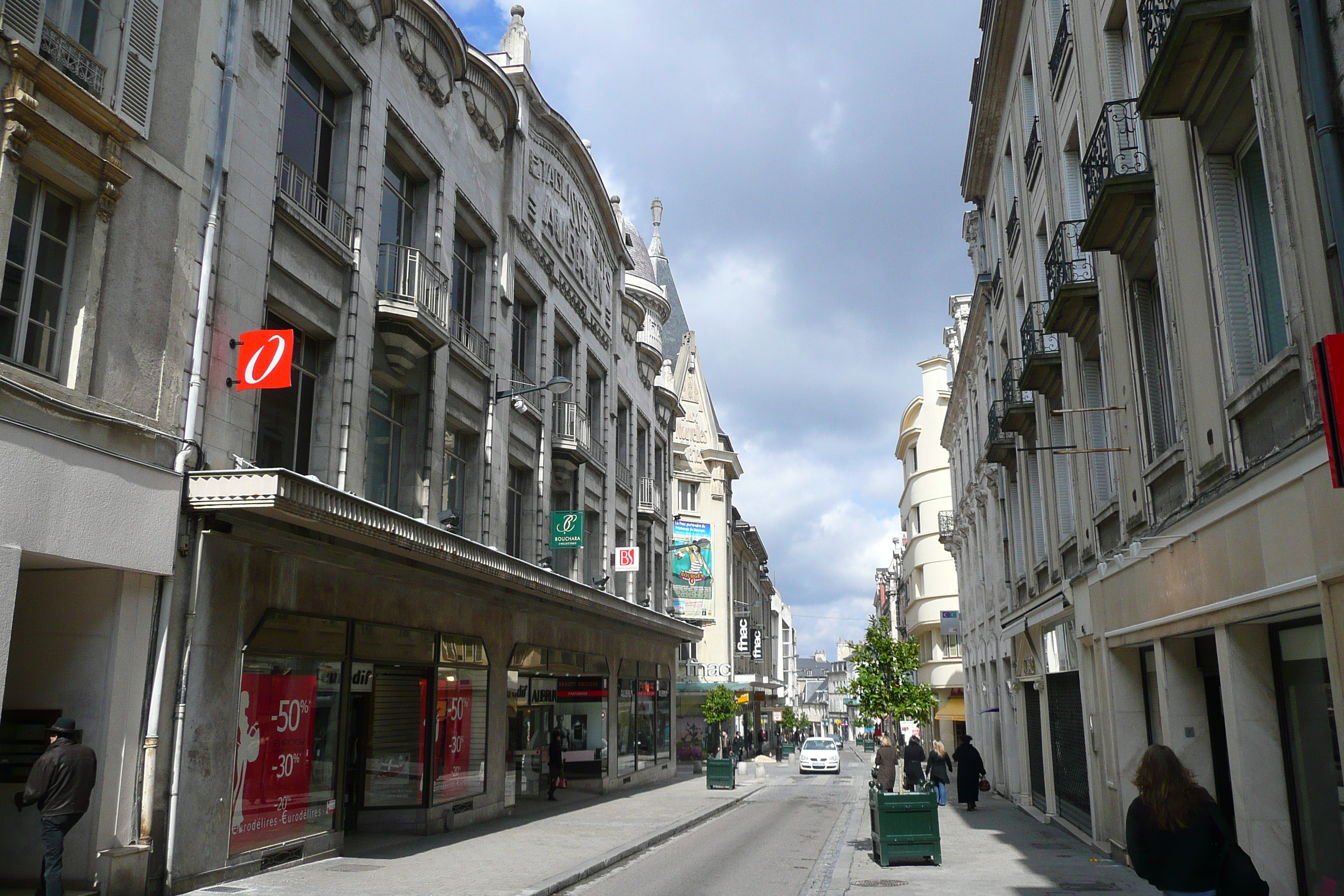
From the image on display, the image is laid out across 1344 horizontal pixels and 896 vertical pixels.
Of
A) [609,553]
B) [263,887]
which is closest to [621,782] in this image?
[609,553]

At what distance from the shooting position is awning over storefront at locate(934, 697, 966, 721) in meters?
50.8

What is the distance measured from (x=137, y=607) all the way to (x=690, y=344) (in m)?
58.7

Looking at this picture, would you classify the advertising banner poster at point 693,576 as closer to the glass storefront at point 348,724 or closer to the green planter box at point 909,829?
the glass storefront at point 348,724

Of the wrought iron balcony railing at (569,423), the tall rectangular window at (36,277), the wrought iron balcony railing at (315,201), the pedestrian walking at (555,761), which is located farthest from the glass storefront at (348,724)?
the wrought iron balcony railing at (569,423)

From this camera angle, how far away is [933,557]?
54.2 metres

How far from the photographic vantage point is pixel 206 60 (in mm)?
12320

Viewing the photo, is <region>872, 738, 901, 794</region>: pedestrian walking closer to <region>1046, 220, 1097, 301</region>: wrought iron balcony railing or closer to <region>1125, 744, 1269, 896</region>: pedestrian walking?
<region>1046, 220, 1097, 301</region>: wrought iron balcony railing

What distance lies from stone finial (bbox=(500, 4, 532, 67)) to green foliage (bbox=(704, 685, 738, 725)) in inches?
1128

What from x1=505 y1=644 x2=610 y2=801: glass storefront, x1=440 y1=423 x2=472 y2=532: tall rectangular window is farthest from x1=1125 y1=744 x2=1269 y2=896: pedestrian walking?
x1=505 y1=644 x2=610 y2=801: glass storefront

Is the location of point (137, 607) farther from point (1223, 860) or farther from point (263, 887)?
point (1223, 860)

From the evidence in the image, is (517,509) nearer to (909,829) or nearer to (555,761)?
(555,761)

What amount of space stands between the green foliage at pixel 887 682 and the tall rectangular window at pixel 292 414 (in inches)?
707

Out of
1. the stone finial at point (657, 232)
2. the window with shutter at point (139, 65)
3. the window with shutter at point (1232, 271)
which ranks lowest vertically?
the window with shutter at point (1232, 271)

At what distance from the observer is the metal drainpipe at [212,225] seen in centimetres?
1161
